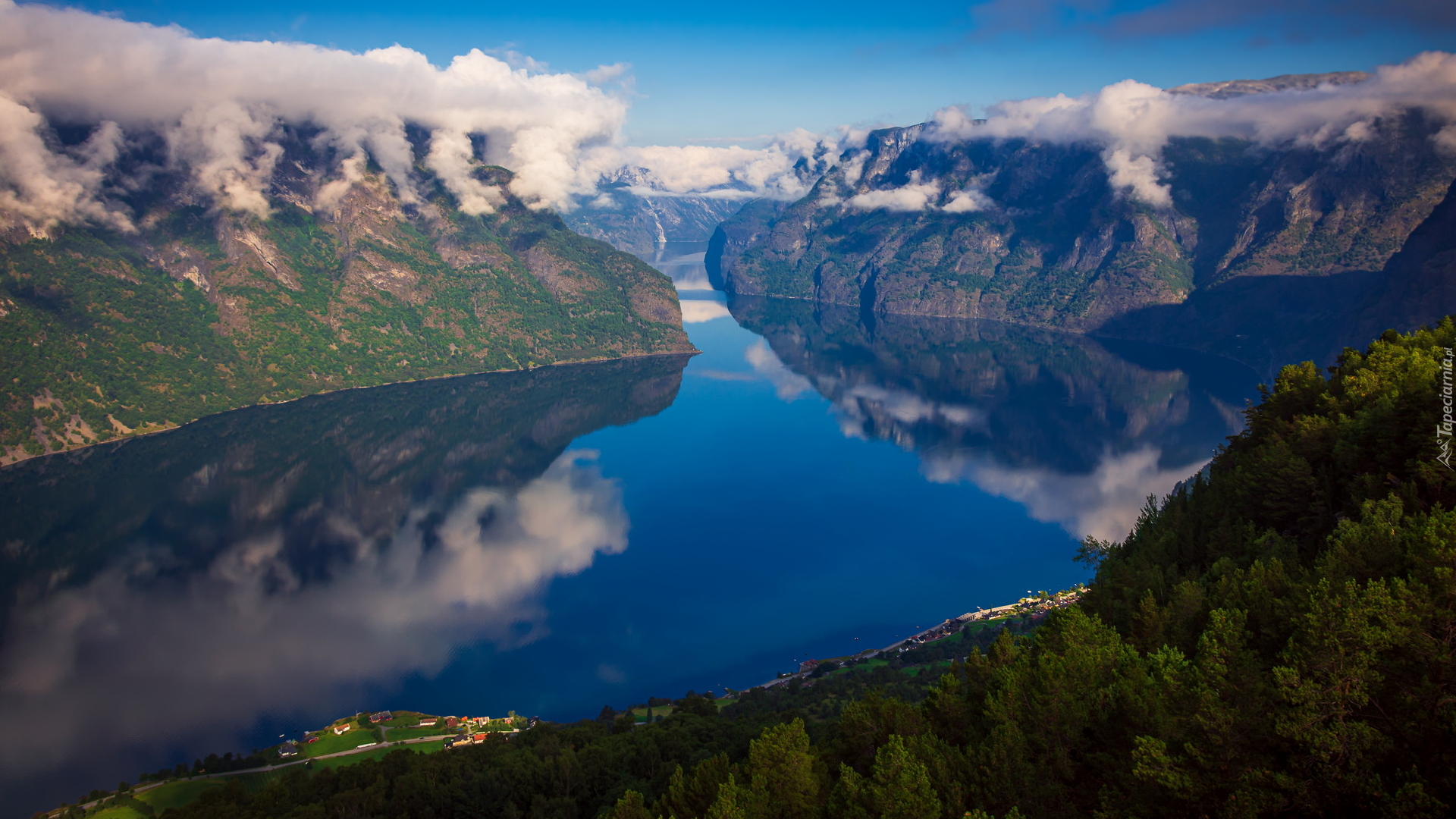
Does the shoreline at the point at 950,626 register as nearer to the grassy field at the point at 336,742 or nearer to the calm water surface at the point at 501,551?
the calm water surface at the point at 501,551

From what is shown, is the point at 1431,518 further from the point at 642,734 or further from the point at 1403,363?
the point at 642,734

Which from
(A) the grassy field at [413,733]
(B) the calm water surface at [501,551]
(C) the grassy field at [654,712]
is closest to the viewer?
(A) the grassy field at [413,733]

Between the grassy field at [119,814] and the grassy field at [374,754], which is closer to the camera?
the grassy field at [119,814]

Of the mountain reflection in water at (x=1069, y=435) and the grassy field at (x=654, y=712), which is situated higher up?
the mountain reflection in water at (x=1069, y=435)

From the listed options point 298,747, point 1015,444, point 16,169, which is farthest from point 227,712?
point 16,169

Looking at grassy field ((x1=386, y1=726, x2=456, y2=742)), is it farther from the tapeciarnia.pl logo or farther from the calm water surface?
the tapeciarnia.pl logo

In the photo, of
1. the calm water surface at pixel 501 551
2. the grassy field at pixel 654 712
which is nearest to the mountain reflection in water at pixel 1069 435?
the calm water surface at pixel 501 551

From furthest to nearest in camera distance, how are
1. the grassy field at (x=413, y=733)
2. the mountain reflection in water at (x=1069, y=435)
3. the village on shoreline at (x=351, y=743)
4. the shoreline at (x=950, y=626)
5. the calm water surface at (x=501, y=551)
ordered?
the mountain reflection in water at (x=1069, y=435) → the shoreline at (x=950, y=626) → the calm water surface at (x=501, y=551) → the grassy field at (x=413, y=733) → the village on shoreline at (x=351, y=743)

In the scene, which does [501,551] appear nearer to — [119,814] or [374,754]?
[374,754]
